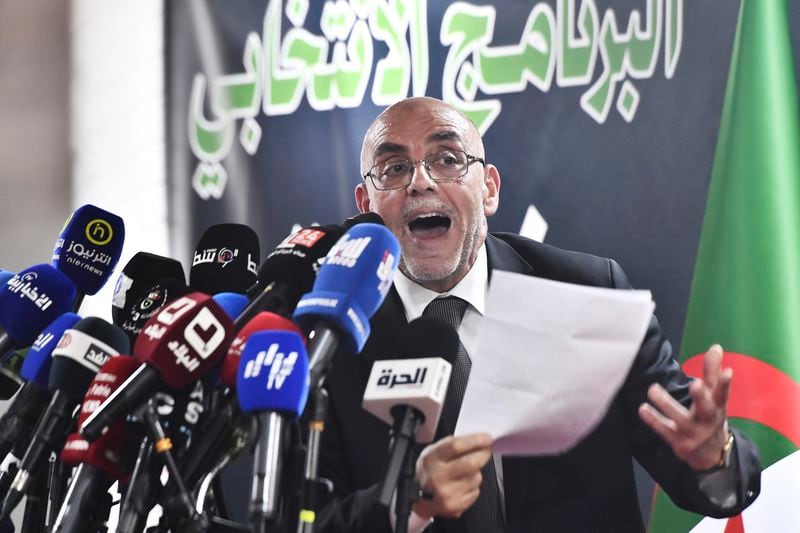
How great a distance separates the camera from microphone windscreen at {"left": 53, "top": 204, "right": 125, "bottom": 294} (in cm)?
150

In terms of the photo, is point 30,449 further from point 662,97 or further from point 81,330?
point 662,97

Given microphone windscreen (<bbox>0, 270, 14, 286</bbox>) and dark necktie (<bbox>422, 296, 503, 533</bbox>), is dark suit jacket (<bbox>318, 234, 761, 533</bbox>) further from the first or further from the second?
microphone windscreen (<bbox>0, 270, 14, 286</bbox>)

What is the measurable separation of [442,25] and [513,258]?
3.12 feet

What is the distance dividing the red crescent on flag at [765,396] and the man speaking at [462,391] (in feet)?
1.84

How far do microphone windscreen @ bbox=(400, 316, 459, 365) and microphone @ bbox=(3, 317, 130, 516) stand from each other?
15.4 inches

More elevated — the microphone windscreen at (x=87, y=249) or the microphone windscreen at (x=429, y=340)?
the microphone windscreen at (x=87, y=249)

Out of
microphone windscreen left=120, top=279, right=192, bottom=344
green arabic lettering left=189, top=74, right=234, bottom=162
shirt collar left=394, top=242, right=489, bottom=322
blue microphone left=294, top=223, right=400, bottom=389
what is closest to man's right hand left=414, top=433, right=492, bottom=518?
blue microphone left=294, top=223, right=400, bottom=389

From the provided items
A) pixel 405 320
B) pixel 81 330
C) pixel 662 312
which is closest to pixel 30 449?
pixel 81 330

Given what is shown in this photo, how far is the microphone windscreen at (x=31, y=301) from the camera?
1381mm

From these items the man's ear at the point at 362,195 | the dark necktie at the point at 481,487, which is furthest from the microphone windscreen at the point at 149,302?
the man's ear at the point at 362,195

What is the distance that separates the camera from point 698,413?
4.49 ft

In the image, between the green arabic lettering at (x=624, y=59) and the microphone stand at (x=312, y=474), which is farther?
the green arabic lettering at (x=624, y=59)

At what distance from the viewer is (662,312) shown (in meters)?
2.57

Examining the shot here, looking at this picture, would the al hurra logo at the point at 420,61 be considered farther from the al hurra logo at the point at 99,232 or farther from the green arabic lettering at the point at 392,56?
the al hurra logo at the point at 99,232
